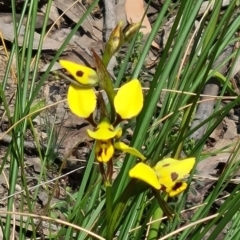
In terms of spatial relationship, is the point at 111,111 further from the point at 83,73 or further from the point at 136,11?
the point at 136,11

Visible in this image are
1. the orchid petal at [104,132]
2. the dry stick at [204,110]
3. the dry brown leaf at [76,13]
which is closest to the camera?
the orchid petal at [104,132]

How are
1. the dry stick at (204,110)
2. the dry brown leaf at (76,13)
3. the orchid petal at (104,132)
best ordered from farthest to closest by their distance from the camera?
the dry brown leaf at (76,13), the dry stick at (204,110), the orchid petal at (104,132)

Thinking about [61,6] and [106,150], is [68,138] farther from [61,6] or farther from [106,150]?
[106,150]

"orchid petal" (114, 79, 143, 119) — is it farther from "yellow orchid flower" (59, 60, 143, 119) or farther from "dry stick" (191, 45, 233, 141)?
"dry stick" (191, 45, 233, 141)

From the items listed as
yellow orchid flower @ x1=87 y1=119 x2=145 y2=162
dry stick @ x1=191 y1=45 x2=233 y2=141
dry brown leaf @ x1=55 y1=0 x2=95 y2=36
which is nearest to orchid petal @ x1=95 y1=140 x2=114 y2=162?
yellow orchid flower @ x1=87 y1=119 x2=145 y2=162

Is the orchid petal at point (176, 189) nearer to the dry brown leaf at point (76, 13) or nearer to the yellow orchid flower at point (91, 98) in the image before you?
the yellow orchid flower at point (91, 98)

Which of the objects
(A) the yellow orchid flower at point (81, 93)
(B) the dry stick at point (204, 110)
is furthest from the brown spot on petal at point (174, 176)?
(B) the dry stick at point (204, 110)

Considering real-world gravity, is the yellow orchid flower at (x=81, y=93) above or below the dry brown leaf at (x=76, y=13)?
above

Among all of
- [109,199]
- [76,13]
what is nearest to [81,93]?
[109,199]

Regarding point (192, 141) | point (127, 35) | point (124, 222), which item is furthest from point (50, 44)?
point (127, 35)
